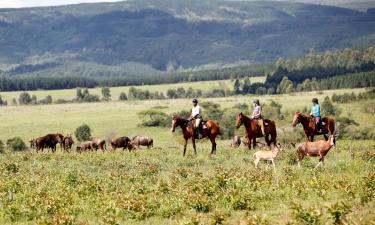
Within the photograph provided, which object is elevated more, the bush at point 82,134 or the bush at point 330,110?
the bush at point 330,110

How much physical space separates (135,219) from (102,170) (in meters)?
10.3

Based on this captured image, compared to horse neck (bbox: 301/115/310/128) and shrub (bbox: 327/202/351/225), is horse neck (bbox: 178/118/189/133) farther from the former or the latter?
shrub (bbox: 327/202/351/225)

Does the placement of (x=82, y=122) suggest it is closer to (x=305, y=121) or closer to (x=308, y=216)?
(x=305, y=121)

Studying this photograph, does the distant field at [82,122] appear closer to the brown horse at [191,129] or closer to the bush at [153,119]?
the bush at [153,119]

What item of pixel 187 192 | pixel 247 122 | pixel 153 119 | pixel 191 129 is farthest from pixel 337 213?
pixel 153 119

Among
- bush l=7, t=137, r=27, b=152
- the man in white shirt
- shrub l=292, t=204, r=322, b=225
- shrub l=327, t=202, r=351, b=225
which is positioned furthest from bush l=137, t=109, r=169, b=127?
shrub l=327, t=202, r=351, b=225

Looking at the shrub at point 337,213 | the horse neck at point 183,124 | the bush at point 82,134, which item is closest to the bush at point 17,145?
the bush at point 82,134

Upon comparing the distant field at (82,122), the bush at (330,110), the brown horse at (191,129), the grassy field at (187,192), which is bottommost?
the distant field at (82,122)

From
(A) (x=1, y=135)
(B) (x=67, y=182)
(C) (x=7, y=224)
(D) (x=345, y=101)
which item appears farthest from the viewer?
(D) (x=345, y=101)

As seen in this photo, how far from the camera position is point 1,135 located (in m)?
95.7

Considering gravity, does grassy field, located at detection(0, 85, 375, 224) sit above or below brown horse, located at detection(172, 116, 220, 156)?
Result: below

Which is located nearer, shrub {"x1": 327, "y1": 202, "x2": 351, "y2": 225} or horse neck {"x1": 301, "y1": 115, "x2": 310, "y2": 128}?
shrub {"x1": 327, "y1": 202, "x2": 351, "y2": 225}

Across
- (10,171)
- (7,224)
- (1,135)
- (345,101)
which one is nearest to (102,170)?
(10,171)

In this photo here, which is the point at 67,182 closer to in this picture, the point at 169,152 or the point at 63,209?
the point at 63,209
